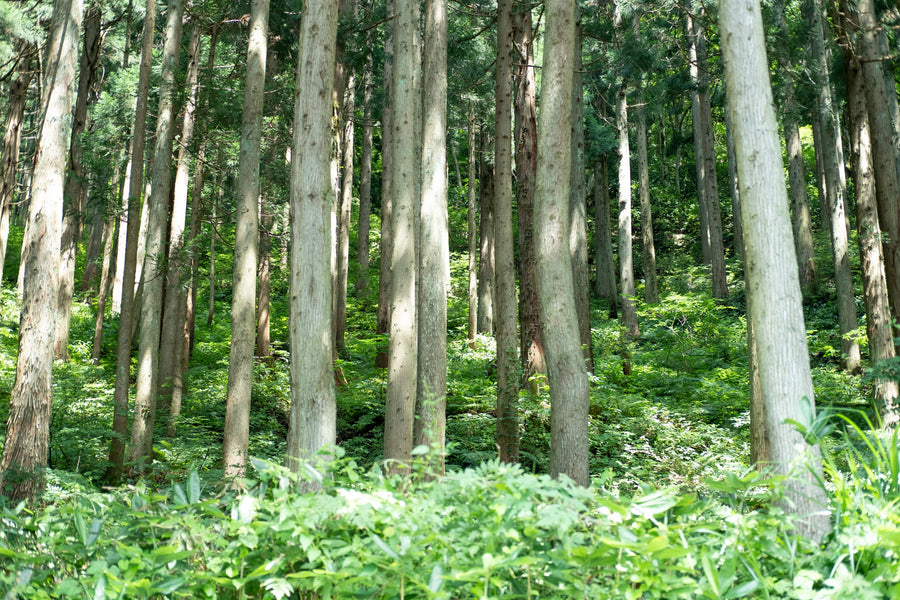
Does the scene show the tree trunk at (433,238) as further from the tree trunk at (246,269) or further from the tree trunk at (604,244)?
the tree trunk at (604,244)

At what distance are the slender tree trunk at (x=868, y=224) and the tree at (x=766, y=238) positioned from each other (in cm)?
670

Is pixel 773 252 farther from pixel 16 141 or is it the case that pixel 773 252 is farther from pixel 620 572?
pixel 16 141

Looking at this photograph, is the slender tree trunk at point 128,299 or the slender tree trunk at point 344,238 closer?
the slender tree trunk at point 128,299

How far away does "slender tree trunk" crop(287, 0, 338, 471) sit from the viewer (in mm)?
5340

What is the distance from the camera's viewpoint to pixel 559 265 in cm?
528

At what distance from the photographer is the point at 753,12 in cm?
392

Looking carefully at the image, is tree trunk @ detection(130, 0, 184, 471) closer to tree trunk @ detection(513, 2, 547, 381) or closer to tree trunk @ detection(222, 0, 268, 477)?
tree trunk @ detection(222, 0, 268, 477)

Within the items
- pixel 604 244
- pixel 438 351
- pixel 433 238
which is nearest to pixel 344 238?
pixel 433 238

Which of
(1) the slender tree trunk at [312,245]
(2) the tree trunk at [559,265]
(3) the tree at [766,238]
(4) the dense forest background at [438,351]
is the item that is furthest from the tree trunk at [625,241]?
(3) the tree at [766,238]

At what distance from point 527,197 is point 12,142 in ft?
34.8

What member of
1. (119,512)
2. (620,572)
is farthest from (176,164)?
(620,572)

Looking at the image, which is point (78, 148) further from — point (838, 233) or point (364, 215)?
point (838, 233)

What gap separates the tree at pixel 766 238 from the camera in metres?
3.56

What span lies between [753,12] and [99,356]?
17371 mm
